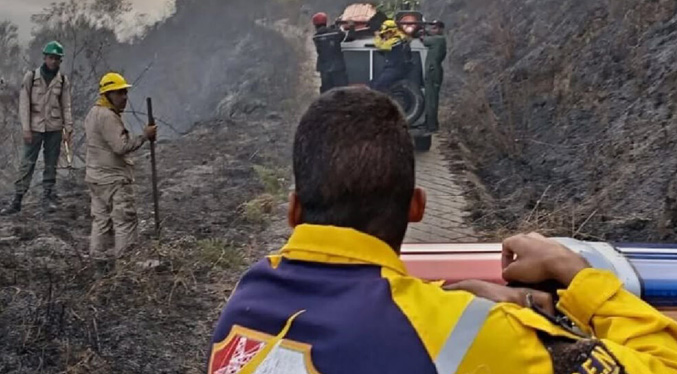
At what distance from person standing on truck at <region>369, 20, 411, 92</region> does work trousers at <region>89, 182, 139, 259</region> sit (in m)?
4.10

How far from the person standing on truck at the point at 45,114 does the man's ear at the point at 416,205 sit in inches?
289

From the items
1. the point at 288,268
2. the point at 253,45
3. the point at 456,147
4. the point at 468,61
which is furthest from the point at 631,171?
the point at 253,45

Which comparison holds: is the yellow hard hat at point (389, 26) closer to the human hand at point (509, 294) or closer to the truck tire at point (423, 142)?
the truck tire at point (423, 142)

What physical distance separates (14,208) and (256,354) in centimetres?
799

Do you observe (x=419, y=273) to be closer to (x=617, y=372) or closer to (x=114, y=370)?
(x=617, y=372)

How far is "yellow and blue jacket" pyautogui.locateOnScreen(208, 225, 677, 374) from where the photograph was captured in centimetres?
139

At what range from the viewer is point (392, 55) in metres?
10.3

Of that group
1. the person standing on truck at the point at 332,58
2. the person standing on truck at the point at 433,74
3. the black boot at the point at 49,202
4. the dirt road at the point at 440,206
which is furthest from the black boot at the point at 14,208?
the person standing on truck at the point at 433,74

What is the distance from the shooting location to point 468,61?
1588 centimetres

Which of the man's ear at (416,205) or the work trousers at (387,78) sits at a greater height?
the man's ear at (416,205)

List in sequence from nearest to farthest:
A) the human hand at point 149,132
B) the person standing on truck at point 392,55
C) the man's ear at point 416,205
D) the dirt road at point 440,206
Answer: the man's ear at point 416,205
the human hand at point 149,132
the dirt road at point 440,206
the person standing on truck at point 392,55

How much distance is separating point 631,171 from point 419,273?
5506 mm

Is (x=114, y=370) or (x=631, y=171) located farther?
(x=631, y=171)

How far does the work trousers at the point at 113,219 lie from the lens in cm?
667
